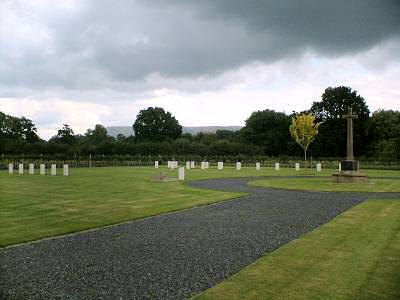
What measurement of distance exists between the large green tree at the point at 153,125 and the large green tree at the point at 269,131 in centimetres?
2554

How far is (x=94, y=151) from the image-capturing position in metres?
82.4

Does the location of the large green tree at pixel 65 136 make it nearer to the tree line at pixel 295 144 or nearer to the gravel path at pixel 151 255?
the tree line at pixel 295 144

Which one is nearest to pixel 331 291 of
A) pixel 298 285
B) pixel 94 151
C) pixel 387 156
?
pixel 298 285

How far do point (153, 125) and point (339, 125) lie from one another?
56661mm

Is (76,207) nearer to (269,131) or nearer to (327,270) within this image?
(327,270)

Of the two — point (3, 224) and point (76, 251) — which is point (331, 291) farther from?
point (3, 224)

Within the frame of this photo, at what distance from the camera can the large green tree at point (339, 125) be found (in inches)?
3295

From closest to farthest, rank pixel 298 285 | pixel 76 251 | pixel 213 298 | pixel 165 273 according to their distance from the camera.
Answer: pixel 213 298, pixel 298 285, pixel 165 273, pixel 76 251

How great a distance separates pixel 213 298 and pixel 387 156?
234ft

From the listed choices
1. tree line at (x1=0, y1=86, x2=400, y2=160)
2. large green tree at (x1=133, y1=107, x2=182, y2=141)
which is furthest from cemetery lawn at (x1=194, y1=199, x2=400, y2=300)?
large green tree at (x1=133, y1=107, x2=182, y2=141)

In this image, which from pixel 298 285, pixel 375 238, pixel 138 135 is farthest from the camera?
pixel 138 135

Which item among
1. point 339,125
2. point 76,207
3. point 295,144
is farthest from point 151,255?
point 295,144

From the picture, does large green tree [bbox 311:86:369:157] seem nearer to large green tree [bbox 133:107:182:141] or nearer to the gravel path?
large green tree [bbox 133:107:182:141]

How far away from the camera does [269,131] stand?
102 m
